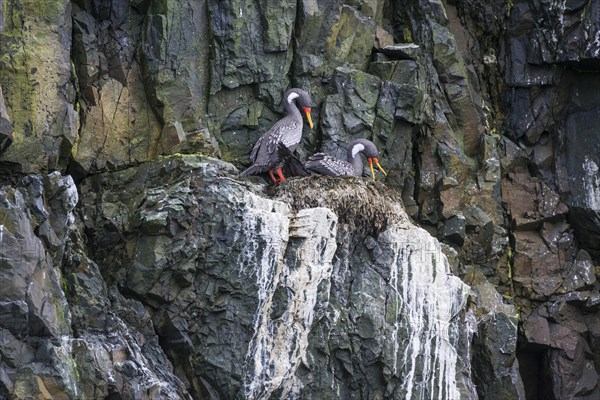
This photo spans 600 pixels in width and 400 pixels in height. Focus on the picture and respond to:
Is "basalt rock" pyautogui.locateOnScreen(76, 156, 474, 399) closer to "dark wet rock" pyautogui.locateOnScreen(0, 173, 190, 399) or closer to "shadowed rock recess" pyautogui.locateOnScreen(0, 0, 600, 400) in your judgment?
"shadowed rock recess" pyautogui.locateOnScreen(0, 0, 600, 400)

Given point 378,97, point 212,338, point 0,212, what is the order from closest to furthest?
point 0,212 → point 212,338 → point 378,97

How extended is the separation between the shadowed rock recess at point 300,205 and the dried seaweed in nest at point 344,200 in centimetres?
3

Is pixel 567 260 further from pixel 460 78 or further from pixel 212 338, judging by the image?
pixel 212 338

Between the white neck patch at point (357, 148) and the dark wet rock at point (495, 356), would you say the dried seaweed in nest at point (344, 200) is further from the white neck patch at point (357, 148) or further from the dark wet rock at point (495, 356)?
the dark wet rock at point (495, 356)

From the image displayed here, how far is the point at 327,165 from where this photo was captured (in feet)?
57.0

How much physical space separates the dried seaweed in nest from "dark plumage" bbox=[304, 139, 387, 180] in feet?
1.27

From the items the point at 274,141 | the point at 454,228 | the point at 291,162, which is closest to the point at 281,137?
the point at 274,141

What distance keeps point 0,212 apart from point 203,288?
3148 mm

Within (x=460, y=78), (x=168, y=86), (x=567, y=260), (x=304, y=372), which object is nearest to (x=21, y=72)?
(x=168, y=86)

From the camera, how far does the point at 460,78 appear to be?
1998 cm

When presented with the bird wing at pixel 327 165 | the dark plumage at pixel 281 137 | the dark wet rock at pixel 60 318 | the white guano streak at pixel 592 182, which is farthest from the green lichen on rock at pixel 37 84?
the white guano streak at pixel 592 182

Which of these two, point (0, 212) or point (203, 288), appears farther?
point (203, 288)

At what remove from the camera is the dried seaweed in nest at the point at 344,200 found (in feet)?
54.1

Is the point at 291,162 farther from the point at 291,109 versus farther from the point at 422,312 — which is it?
the point at 422,312
